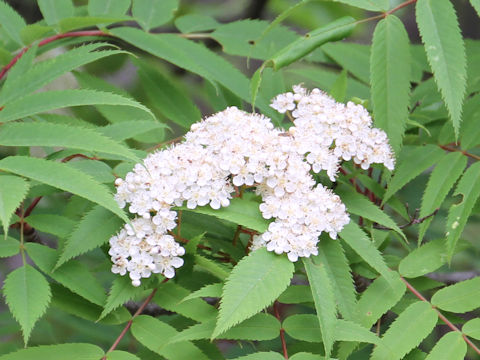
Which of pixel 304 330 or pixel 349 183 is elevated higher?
pixel 349 183

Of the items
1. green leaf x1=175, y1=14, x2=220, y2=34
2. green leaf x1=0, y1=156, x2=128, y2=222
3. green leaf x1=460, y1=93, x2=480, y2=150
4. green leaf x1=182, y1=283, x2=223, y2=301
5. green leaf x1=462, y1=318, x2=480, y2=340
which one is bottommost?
green leaf x1=462, y1=318, x2=480, y2=340

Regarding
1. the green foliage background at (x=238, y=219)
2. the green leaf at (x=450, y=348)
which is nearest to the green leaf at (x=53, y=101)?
the green foliage background at (x=238, y=219)

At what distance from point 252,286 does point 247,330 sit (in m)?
0.27

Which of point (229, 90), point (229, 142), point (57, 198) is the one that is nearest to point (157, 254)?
point (229, 142)

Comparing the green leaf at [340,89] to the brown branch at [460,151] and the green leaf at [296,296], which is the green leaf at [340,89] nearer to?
the brown branch at [460,151]

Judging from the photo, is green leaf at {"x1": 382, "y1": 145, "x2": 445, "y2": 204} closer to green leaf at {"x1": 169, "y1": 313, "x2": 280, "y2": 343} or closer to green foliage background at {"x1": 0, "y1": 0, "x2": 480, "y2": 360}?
green foliage background at {"x1": 0, "y1": 0, "x2": 480, "y2": 360}

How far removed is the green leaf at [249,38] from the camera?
9.68ft

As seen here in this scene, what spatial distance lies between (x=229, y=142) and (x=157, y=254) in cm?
40

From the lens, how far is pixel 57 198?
11.4 feet

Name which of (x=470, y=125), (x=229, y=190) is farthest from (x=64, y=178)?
(x=470, y=125)

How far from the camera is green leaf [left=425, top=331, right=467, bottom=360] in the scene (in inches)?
73.2

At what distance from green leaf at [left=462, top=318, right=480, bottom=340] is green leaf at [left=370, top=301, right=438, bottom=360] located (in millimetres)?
91

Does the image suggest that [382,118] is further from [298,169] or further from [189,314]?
[189,314]

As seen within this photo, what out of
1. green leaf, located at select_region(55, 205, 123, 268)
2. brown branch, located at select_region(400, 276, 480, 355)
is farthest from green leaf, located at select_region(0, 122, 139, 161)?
brown branch, located at select_region(400, 276, 480, 355)
